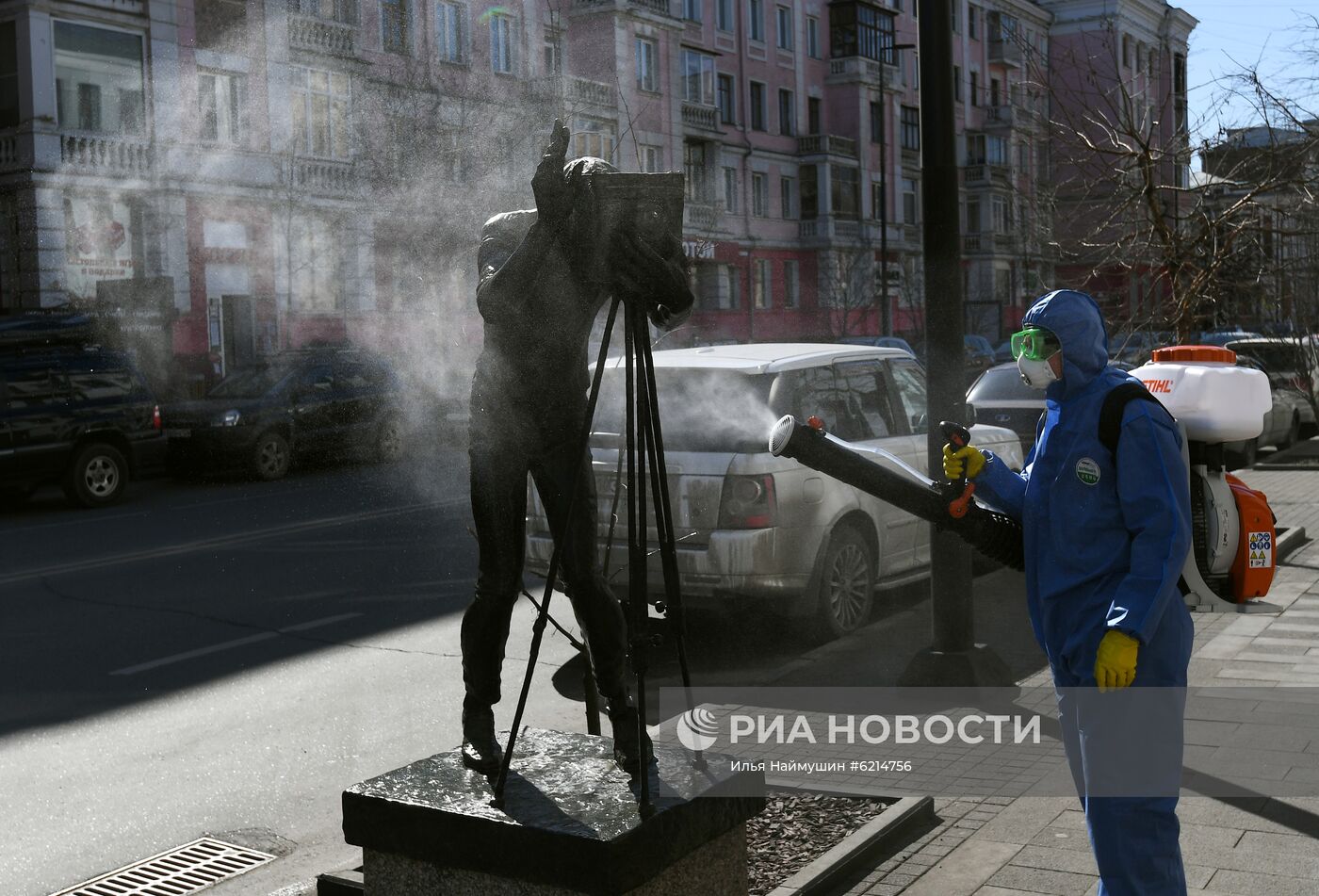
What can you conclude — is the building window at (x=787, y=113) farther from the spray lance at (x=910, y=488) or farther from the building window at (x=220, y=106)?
the spray lance at (x=910, y=488)

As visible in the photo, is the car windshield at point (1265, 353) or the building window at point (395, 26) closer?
the building window at point (395, 26)

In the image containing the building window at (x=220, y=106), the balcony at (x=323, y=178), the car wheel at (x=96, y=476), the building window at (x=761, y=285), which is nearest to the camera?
the balcony at (x=323, y=178)

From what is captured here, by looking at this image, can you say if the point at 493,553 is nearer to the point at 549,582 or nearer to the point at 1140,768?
the point at 549,582

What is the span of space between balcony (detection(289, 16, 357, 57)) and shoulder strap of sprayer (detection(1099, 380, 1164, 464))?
4.83m

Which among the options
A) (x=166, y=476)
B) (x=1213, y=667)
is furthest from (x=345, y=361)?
(x=1213, y=667)

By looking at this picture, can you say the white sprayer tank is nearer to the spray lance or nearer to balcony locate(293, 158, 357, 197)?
the spray lance

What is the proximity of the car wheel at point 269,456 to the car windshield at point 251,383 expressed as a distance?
68 cm

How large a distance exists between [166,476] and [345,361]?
5.21 metres

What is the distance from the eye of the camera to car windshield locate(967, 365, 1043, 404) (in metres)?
15.0

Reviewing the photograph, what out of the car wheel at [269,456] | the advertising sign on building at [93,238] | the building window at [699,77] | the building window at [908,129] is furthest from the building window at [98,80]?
the building window at [908,129]

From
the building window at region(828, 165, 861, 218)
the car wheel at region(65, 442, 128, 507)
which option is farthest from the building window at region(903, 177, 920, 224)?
the car wheel at region(65, 442, 128, 507)

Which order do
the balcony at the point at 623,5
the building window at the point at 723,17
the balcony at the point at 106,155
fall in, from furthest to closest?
1. the building window at the point at 723,17
2. the balcony at the point at 106,155
3. the balcony at the point at 623,5

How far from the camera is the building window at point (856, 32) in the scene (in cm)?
5606

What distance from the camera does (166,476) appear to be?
68.1ft
